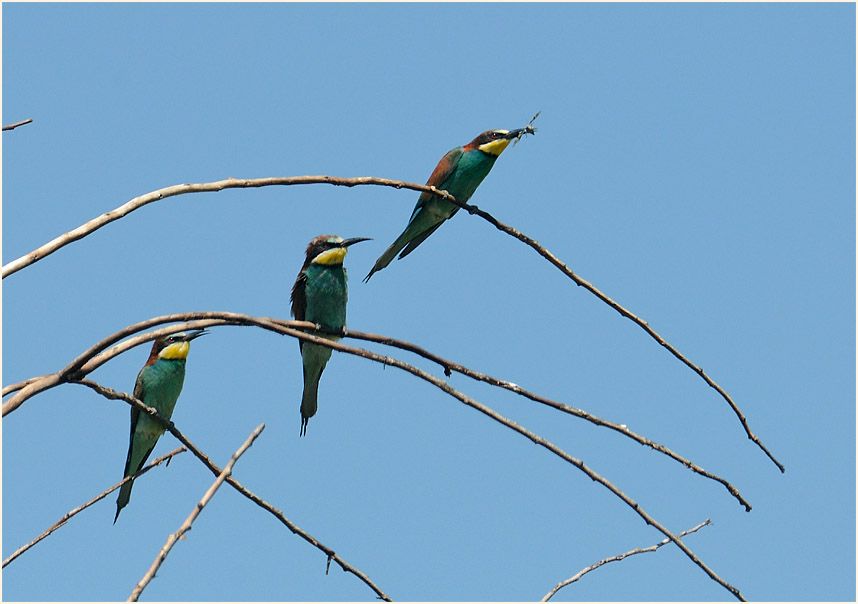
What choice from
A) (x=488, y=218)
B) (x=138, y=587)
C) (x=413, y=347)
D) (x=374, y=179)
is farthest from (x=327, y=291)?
(x=138, y=587)

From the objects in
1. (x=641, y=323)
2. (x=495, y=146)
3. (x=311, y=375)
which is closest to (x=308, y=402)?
(x=311, y=375)

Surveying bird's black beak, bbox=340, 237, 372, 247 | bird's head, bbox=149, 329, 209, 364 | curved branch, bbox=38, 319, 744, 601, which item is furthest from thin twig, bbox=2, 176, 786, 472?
bird's head, bbox=149, 329, 209, 364

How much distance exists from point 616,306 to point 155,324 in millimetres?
1361

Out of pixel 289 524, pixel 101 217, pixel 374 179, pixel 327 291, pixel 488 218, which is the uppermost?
pixel 327 291

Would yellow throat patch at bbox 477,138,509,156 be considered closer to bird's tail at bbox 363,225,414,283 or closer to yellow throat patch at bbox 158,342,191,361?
bird's tail at bbox 363,225,414,283

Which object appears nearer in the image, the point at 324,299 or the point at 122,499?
the point at 324,299

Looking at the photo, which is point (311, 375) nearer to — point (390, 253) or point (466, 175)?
point (390, 253)

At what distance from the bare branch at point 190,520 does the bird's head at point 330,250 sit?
10.7 ft

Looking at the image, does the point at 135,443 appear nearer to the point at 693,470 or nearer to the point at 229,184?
the point at 229,184

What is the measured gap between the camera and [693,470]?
8.01 feet

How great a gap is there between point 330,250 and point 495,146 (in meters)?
1.32

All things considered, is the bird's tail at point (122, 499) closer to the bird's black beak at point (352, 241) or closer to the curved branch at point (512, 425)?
the bird's black beak at point (352, 241)

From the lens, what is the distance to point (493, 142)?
20.8 feet

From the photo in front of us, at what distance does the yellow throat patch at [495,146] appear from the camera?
632 cm
